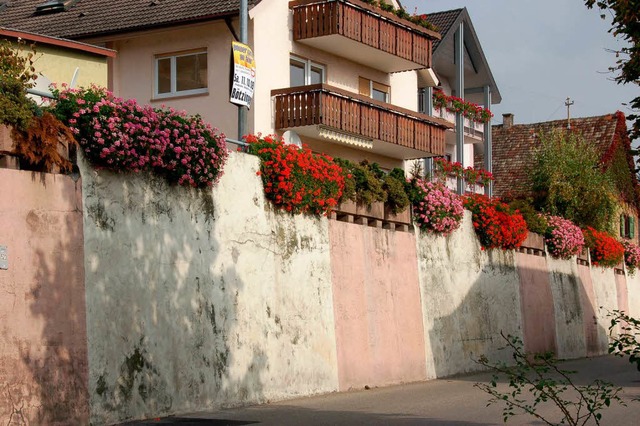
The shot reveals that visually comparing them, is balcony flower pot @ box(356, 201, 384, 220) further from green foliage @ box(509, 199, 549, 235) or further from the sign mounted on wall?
green foliage @ box(509, 199, 549, 235)

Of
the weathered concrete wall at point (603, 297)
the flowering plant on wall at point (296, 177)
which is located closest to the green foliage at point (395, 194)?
the flowering plant on wall at point (296, 177)

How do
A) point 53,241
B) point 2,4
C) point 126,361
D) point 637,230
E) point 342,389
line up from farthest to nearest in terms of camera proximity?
1. point 637,230
2. point 2,4
3. point 342,389
4. point 126,361
5. point 53,241

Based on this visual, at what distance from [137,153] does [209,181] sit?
185cm

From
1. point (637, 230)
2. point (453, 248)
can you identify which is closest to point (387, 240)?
point (453, 248)

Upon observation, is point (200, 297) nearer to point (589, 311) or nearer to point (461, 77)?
point (589, 311)

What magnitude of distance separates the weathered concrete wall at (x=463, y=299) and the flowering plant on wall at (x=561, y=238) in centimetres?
463

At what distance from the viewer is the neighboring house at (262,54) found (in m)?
28.6

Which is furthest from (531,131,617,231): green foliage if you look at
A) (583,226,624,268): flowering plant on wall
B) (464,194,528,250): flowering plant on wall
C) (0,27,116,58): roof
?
(0,27,116,58): roof

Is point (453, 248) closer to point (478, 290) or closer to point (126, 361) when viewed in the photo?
point (478, 290)

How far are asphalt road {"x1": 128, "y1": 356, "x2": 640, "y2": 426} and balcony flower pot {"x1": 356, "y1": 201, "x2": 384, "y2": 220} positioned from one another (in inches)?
132

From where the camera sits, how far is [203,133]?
1606 cm

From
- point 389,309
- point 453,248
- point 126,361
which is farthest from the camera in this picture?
point 453,248

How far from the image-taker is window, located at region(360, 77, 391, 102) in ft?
111

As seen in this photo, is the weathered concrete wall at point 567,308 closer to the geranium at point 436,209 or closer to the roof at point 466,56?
the geranium at point 436,209
